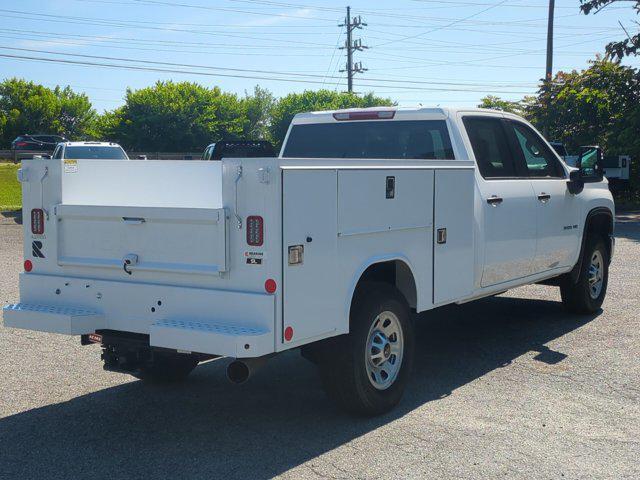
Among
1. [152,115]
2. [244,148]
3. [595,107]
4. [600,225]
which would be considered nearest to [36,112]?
[152,115]

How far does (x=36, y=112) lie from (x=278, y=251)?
8638 centimetres

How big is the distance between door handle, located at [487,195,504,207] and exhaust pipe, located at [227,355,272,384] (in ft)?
9.68

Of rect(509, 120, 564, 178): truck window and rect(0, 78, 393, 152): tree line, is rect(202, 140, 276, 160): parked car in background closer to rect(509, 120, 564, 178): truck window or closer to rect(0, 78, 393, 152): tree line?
rect(509, 120, 564, 178): truck window

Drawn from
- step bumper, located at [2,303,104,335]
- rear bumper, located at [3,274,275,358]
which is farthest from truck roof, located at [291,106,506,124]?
step bumper, located at [2,303,104,335]

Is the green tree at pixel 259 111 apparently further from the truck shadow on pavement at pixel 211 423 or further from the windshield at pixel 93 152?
the truck shadow on pavement at pixel 211 423

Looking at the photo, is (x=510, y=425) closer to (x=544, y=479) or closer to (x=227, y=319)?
(x=544, y=479)

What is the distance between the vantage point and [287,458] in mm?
5164

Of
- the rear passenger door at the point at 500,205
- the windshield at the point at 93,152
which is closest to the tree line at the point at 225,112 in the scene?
the windshield at the point at 93,152

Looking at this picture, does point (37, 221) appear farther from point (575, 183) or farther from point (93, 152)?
point (93, 152)

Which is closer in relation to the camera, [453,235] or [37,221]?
[37,221]

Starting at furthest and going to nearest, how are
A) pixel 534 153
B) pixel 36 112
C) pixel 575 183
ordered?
1. pixel 36 112
2. pixel 575 183
3. pixel 534 153

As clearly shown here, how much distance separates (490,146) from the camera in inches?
302

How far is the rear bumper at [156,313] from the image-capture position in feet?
16.2

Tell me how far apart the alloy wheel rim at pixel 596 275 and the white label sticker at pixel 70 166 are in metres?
5.93
